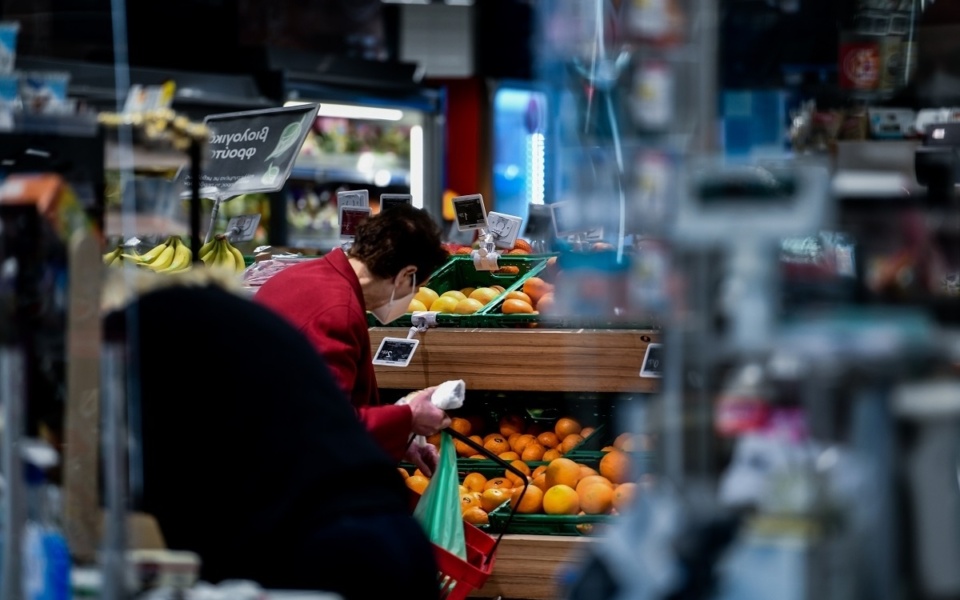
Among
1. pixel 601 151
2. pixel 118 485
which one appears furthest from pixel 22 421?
pixel 601 151

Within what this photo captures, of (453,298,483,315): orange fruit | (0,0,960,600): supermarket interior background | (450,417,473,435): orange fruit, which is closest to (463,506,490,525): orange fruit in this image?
(450,417,473,435): orange fruit

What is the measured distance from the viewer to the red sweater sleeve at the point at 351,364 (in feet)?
Answer: 10.1

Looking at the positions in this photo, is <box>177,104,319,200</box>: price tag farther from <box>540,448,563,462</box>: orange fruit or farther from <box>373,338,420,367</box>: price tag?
<box>540,448,563,462</box>: orange fruit

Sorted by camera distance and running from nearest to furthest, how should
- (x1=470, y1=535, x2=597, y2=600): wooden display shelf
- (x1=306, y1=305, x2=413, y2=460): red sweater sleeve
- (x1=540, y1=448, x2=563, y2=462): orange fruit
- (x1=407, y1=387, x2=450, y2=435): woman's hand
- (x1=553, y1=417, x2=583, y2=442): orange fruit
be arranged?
(x1=306, y1=305, x2=413, y2=460): red sweater sleeve → (x1=407, y1=387, x2=450, y2=435): woman's hand → (x1=470, y1=535, x2=597, y2=600): wooden display shelf → (x1=540, y1=448, x2=563, y2=462): orange fruit → (x1=553, y1=417, x2=583, y2=442): orange fruit

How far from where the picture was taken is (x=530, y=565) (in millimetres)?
3584

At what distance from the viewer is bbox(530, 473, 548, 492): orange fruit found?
12.3 feet

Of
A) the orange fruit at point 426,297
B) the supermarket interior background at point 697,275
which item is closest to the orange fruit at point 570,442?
the orange fruit at point 426,297

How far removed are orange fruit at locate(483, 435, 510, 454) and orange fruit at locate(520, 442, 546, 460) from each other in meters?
0.07

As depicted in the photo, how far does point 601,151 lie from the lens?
1.55 metres

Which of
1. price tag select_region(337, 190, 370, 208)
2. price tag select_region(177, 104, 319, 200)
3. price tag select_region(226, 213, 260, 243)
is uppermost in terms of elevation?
price tag select_region(177, 104, 319, 200)

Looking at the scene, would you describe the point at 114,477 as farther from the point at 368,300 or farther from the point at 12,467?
the point at 368,300

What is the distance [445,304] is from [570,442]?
62 centimetres

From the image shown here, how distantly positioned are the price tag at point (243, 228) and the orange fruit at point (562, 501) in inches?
63.3

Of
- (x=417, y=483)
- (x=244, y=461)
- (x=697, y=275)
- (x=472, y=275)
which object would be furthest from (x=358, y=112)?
(x=697, y=275)
